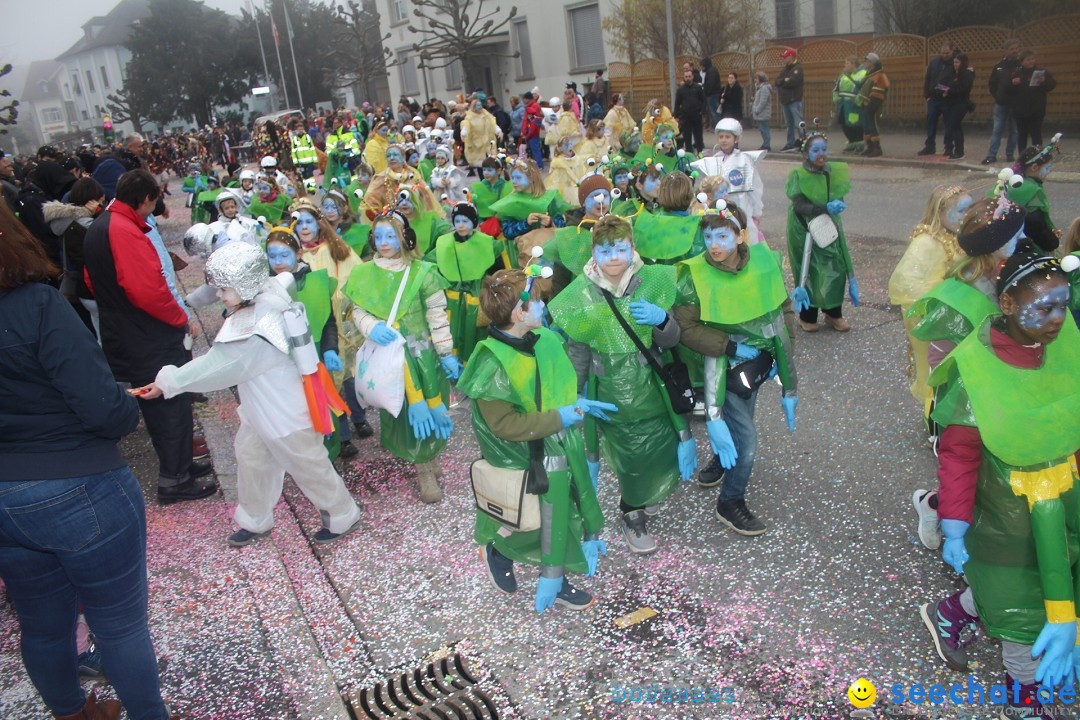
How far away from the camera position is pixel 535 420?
325 centimetres

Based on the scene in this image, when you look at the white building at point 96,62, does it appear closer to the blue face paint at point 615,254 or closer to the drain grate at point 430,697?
the blue face paint at point 615,254

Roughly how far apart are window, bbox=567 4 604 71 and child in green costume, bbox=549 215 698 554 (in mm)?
27889

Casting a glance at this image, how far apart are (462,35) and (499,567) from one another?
32.7 metres

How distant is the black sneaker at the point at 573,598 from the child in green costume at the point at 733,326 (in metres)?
0.92

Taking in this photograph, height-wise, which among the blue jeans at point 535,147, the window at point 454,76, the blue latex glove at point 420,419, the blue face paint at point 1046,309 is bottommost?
the blue latex glove at point 420,419

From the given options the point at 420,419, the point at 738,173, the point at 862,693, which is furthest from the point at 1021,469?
the point at 738,173

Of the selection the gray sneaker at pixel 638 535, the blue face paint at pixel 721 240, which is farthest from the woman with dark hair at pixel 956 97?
the gray sneaker at pixel 638 535

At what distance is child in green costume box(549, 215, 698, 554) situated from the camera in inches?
146

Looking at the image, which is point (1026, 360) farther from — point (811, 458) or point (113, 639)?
point (113, 639)

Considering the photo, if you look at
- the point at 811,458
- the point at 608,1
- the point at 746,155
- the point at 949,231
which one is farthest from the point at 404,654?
the point at 608,1

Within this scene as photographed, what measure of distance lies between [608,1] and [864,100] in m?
15.5

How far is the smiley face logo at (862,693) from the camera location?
305 cm

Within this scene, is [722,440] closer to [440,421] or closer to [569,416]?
[569,416]

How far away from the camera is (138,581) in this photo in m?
2.99
